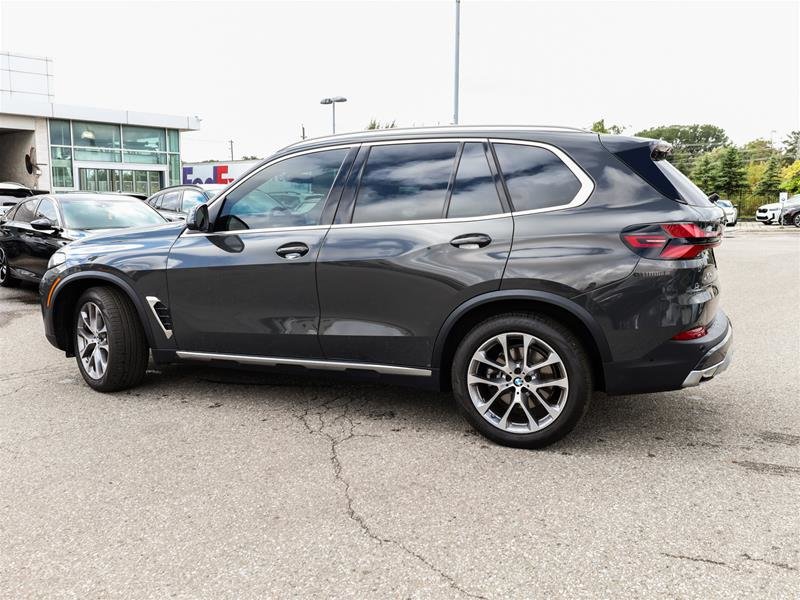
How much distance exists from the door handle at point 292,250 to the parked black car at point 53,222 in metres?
5.49

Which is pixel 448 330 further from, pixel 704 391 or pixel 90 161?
pixel 90 161

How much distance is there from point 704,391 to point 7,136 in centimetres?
4337

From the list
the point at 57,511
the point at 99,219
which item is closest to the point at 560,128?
the point at 57,511

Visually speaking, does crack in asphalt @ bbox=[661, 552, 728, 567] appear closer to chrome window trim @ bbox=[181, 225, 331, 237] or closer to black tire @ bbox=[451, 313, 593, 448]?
black tire @ bbox=[451, 313, 593, 448]

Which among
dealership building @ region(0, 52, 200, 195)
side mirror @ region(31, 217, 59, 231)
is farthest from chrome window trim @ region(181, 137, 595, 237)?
dealership building @ region(0, 52, 200, 195)

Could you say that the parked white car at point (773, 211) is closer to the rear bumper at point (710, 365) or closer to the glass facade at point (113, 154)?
the glass facade at point (113, 154)

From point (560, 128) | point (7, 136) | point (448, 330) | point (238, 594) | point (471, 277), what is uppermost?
point (7, 136)

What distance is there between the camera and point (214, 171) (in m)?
31.4

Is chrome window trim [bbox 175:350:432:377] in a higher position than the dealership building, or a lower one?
lower

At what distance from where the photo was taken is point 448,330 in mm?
4016

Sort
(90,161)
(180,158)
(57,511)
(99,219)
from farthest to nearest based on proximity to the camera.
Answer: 1. (180,158)
2. (90,161)
3. (99,219)
4. (57,511)

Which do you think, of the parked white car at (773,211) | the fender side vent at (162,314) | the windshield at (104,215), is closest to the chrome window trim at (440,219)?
the fender side vent at (162,314)

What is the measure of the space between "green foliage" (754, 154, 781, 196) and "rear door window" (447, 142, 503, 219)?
166ft

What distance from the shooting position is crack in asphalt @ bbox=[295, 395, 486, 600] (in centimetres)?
273
